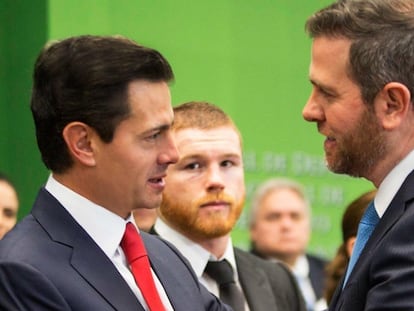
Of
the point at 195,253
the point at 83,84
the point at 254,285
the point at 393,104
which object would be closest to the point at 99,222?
the point at 83,84

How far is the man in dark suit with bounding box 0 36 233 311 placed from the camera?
3598 millimetres

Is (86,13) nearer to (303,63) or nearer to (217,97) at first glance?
(217,97)

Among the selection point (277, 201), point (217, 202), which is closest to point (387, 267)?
point (217, 202)

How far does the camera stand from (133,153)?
3.71 meters

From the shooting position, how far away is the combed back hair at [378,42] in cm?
375

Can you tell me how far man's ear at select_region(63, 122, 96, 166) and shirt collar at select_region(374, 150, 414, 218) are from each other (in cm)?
84

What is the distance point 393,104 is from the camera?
374 centimetres

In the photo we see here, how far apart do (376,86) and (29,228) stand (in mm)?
1087

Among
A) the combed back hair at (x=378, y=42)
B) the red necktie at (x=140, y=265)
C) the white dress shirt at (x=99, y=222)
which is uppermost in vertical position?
the combed back hair at (x=378, y=42)

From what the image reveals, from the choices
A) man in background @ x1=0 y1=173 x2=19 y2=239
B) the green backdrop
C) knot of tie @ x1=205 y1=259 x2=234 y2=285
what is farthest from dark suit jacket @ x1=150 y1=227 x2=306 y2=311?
the green backdrop

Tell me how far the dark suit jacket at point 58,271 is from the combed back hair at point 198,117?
142 cm

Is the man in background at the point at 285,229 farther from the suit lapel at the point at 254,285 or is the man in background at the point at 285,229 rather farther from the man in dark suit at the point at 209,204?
the man in dark suit at the point at 209,204

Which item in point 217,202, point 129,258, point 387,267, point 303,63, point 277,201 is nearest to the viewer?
point 387,267

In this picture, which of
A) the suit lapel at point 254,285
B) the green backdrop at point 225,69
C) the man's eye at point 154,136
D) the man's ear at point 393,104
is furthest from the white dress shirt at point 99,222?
the green backdrop at point 225,69
